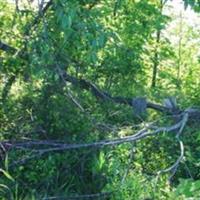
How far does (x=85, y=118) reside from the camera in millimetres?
6707

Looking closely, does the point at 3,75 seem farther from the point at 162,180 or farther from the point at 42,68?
the point at 162,180

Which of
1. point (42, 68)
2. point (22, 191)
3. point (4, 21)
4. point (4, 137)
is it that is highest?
point (4, 21)

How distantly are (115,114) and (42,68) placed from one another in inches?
95.2

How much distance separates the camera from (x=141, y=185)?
16.2 ft

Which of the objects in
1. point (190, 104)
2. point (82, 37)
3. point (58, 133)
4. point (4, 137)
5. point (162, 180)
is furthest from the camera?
point (190, 104)

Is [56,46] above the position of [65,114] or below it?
above

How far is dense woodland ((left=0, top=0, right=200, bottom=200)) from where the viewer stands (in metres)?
5.13

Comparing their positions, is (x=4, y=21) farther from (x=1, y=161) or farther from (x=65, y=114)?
(x=1, y=161)

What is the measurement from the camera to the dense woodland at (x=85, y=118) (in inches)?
202

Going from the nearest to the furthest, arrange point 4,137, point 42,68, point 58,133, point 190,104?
point 42,68 → point 4,137 → point 58,133 → point 190,104

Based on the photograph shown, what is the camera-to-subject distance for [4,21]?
714cm

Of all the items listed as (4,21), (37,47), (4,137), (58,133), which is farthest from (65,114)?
(37,47)

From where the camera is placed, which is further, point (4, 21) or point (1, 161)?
point (4, 21)

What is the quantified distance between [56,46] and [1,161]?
4.12 feet
